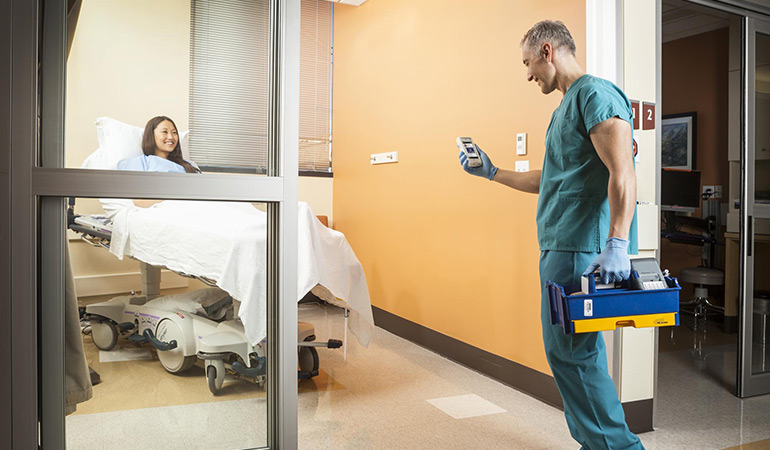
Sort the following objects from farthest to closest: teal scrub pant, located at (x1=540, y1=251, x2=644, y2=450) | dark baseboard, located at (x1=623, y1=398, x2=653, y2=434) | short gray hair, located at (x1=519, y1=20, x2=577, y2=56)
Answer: dark baseboard, located at (x1=623, y1=398, x2=653, y2=434) → short gray hair, located at (x1=519, y1=20, x2=577, y2=56) → teal scrub pant, located at (x1=540, y1=251, x2=644, y2=450)

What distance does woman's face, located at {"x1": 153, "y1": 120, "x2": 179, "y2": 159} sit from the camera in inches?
62.7

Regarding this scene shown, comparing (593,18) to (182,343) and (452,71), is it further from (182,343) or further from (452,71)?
(182,343)

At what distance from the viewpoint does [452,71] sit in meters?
3.56

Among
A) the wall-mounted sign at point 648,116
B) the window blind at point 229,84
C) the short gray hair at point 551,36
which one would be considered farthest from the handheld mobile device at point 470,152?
the window blind at point 229,84

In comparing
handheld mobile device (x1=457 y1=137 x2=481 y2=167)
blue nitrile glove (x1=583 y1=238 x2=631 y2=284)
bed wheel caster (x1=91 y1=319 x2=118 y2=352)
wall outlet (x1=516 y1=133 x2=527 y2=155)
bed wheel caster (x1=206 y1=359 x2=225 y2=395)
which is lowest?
bed wheel caster (x1=206 y1=359 x2=225 y2=395)

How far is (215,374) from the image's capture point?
167cm

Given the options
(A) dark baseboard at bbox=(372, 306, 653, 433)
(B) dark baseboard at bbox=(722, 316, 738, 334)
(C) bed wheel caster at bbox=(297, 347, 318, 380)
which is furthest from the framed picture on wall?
(C) bed wheel caster at bbox=(297, 347, 318, 380)

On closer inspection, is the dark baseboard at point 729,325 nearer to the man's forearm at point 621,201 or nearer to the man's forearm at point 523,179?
the man's forearm at point 523,179

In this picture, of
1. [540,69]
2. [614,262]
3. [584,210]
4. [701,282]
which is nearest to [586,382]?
[614,262]

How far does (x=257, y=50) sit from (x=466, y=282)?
84.3 inches

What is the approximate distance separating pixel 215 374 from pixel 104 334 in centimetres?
33

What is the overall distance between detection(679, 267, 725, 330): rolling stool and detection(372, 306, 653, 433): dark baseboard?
240cm

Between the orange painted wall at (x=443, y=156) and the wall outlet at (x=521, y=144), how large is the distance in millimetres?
32

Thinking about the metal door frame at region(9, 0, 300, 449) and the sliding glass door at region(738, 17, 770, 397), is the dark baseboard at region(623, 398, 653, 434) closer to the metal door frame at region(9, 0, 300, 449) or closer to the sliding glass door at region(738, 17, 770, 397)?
the sliding glass door at region(738, 17, 770, 397)
